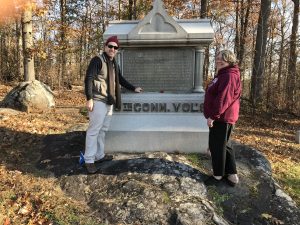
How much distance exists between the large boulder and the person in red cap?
5205mm

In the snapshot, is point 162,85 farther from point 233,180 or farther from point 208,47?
point 208,47

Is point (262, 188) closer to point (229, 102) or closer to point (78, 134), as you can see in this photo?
point (229, 102)

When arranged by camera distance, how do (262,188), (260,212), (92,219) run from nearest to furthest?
(92,219) → (260,212) → (262,188)

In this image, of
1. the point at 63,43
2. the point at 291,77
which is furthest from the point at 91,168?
the point at 63,43

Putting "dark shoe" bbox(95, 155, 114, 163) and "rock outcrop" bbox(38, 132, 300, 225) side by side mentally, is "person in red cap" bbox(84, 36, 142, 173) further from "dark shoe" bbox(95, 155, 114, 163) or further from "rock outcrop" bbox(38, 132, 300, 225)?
"rock outcrop" bbox(38, 132, 300, 225)

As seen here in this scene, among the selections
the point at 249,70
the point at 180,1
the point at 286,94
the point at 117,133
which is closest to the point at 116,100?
the point at 117,133

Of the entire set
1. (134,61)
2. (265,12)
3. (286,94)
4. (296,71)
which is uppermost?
(265,12)

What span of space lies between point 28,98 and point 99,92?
5493 millimetres

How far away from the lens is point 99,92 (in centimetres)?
519

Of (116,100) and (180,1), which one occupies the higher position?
(180,1)

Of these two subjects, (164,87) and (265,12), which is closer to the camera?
(164,87)

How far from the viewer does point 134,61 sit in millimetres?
6367

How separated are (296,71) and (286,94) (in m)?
1.08

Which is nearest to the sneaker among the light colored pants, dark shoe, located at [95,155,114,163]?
dark shoe, located at [95,155,114,163]
